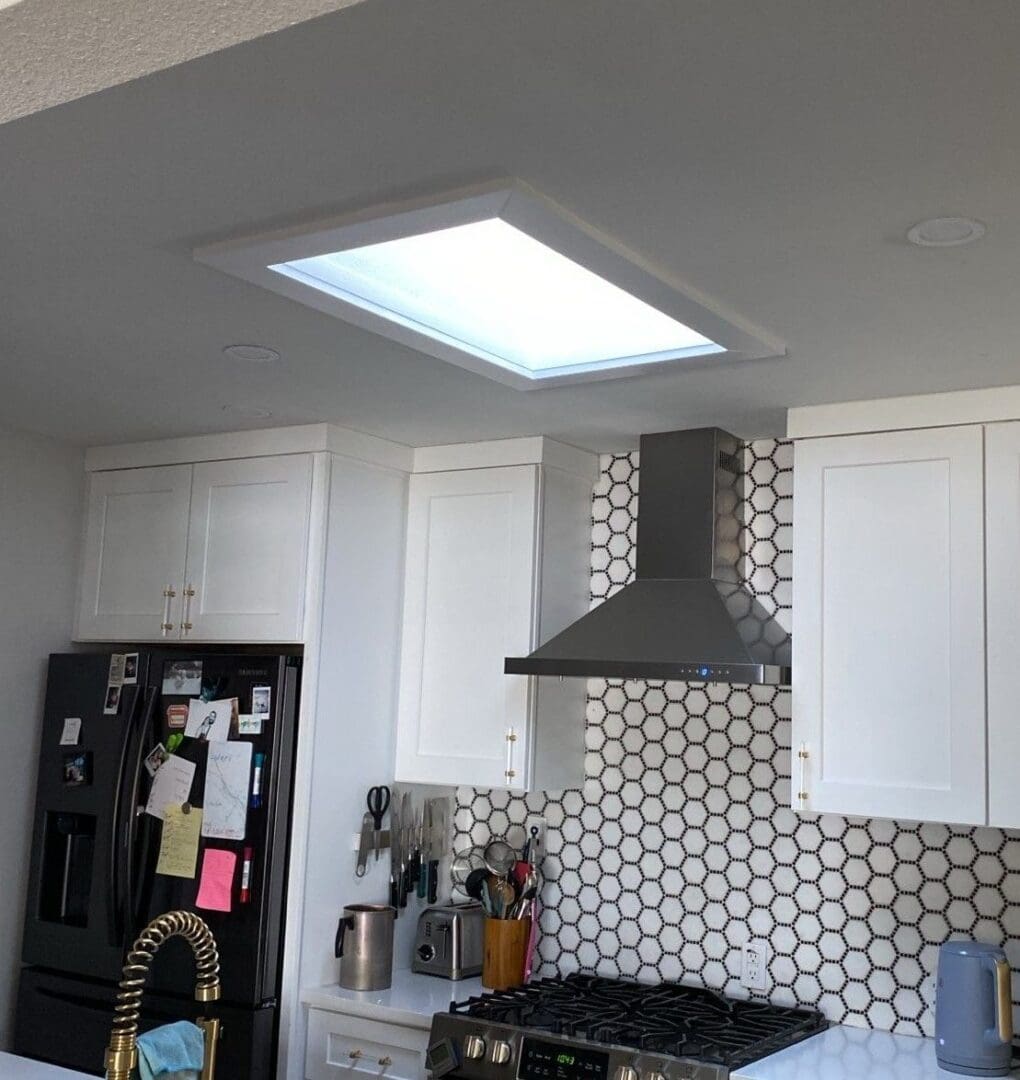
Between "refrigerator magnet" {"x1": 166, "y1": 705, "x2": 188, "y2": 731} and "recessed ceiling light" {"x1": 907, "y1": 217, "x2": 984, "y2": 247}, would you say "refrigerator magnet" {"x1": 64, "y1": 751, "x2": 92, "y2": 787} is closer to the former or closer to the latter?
"refrigerator magnet" {"x1": 166, "y1": 705, "x2": 188, "y2": 731}

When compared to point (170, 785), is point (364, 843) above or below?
below

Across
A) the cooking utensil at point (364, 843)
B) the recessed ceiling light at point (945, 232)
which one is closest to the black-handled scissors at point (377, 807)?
the cooking utensil at point (364, 843)

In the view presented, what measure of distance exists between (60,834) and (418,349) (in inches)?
80.9

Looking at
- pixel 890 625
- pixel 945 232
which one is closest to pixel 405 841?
pixel 890 625

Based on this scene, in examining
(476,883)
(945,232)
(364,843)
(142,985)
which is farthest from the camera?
(476,883)

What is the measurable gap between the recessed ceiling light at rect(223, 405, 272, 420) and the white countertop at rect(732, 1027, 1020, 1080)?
2026 mm

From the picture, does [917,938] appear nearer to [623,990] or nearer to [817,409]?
[623,990]

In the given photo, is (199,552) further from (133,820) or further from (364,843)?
(364,843)

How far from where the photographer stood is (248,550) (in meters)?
3.62

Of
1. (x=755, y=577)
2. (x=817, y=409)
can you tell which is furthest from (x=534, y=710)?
(x=817, y=409)

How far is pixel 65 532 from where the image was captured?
400cm

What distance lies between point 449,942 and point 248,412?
5.39ft

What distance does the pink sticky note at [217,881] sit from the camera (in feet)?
11.0

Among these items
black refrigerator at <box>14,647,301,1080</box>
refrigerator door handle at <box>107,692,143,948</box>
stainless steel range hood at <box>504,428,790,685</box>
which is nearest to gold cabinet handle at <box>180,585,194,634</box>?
black refrigerator at <box>14,647,301,1080</box>
